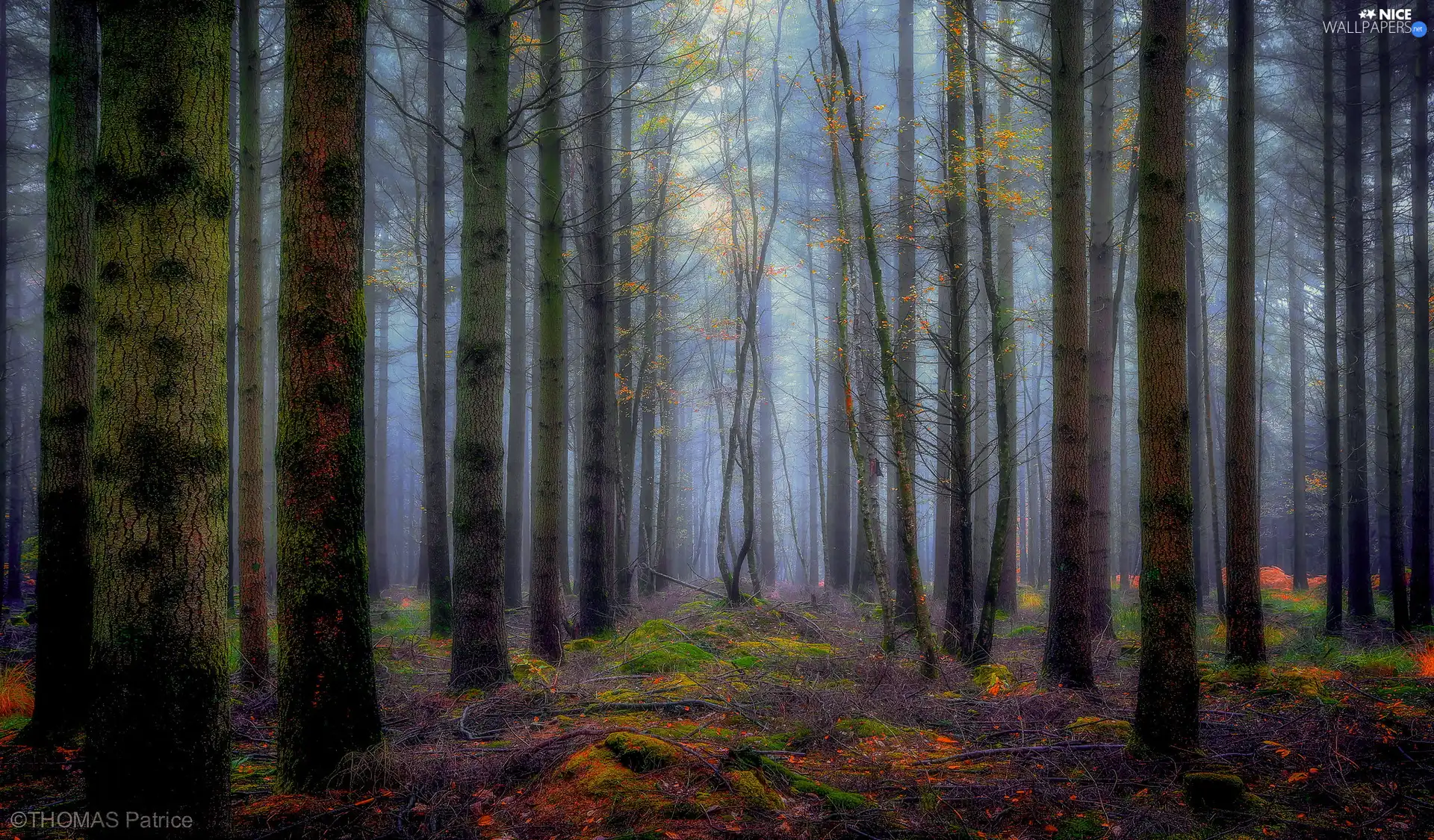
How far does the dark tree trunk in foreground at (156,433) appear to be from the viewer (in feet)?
9.05

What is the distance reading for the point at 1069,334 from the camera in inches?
270

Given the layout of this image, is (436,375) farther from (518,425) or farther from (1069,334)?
(1069,334)

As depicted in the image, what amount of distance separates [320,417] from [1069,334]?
638cm

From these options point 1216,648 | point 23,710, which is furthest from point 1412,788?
point 23,710

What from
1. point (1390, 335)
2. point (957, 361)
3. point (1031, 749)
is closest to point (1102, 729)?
point (1031, 749)

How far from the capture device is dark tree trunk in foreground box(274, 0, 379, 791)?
372 cm

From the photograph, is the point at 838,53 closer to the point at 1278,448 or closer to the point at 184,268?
the point at 184,268

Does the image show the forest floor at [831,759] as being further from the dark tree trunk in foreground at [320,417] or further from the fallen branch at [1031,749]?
the dark tree trunk in foreground at [320,417]

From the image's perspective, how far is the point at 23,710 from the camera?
5633 mm

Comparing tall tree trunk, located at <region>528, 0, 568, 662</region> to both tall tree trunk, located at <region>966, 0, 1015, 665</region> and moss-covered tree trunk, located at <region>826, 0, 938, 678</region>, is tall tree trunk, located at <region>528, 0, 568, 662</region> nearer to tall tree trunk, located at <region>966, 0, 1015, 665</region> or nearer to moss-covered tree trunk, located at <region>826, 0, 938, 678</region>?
moss-covered tree trunk, located at <region>826, 0, 938, 678</region>

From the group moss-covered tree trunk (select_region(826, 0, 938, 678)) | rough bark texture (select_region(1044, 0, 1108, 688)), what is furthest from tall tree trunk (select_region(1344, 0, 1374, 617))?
moss-covered tree trunk (select_region(826, 0, 938, 678))

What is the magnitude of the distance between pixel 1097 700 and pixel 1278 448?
34242mm

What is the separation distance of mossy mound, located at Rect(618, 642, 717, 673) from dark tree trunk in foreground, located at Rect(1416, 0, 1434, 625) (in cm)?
1137

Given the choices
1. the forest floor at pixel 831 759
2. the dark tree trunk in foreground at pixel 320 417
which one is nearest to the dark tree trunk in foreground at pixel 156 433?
the forest floor at pixel 831 759
